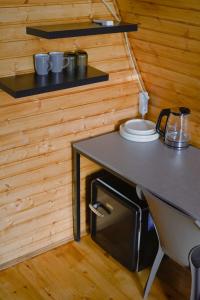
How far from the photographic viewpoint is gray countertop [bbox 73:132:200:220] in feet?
6.47

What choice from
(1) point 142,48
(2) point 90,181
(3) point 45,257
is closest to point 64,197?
(2) point 90,181

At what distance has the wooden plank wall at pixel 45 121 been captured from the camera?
2.15m

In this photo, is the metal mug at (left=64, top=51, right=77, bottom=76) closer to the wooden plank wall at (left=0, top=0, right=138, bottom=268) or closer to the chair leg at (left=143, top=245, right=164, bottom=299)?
the wooden plank wall at (left=0, top=0, right=138, bottom=268)

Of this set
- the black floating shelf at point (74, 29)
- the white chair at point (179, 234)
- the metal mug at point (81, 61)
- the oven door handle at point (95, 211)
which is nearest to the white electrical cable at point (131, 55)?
the black floating shelf at point (74, 29)

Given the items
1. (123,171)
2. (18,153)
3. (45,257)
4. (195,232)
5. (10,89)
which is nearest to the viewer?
(195,232)

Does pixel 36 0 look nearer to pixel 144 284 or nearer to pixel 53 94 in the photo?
pixel 53 94

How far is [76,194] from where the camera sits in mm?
2596

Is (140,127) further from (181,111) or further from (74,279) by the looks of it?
(74,279)

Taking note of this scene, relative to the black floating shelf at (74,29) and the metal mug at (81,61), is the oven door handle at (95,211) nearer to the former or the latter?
the metal mug at (81,61)

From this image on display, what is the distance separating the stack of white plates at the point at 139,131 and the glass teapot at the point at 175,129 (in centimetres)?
6

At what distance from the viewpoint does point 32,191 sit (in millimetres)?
2451

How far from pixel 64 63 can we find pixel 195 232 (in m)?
1.10

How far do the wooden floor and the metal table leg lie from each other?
13cm

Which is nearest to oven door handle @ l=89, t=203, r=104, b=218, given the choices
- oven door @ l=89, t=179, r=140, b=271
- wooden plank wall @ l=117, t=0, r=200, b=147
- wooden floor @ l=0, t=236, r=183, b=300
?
oven door @ l=89, t=179, r=140, b=271
